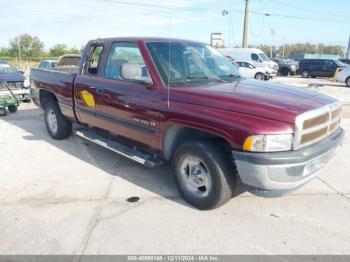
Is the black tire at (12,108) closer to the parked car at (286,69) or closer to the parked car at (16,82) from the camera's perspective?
the parked car at (16,82)

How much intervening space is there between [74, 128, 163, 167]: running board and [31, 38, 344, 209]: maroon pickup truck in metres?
0.01

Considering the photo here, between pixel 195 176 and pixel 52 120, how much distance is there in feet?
13.0

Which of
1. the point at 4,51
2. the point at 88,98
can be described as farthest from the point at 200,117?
the point at 4,51

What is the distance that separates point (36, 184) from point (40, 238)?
1437 mm

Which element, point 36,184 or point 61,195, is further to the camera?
point 36,184

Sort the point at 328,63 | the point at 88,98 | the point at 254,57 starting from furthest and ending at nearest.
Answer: the point at 328,63 → the point at 254,57 → the point at 88,98

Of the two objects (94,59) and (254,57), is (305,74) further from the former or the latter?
(94,59)

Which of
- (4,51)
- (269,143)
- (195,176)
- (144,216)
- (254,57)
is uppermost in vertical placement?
(4,51)

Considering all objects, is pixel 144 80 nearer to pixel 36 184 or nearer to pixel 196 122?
pixel 196 122

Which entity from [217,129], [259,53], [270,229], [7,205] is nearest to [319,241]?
[270,229]

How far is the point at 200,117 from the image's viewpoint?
3.40 metres

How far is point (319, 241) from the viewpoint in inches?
125

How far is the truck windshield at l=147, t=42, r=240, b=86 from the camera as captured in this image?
4016 millimetres

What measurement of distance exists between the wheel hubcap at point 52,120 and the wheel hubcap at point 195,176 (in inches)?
140
